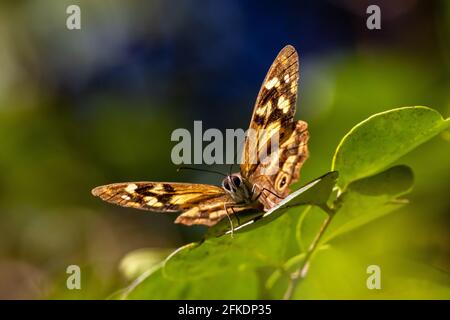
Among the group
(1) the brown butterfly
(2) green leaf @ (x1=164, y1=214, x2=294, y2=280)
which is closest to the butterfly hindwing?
(1) the brown butterfly

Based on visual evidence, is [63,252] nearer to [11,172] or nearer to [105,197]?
[11,172]

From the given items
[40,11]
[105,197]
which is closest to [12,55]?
[40,11]

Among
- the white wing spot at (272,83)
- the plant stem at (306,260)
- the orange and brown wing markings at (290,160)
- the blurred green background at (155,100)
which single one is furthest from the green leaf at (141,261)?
the white wing spot at (272,83)

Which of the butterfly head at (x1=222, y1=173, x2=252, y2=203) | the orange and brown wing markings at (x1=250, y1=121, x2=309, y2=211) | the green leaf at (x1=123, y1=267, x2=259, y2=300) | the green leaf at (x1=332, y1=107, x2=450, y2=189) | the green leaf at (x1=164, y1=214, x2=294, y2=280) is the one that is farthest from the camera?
the butterfly head at (x1=222, y1=173, x2=252, y2=203)

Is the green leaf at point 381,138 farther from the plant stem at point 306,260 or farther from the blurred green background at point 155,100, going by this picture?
the blurred green background at point 155,100

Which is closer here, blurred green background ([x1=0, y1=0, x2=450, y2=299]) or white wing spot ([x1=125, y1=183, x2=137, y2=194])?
white wing spot ([x1=125, y1=183, x2=137, y2=194])

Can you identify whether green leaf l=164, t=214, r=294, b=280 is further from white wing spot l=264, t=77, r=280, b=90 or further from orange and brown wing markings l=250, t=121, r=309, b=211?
white wing spot l=264, t=77, r=280, b=90

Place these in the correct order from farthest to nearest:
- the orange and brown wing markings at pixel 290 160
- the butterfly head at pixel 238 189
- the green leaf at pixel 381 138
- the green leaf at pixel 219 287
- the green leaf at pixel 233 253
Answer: the butterfly head at pixel 238 189 < the orange and brown wing markings at pixel 290 160 < the green leaf at pixel 219 287 < the green leaf at pixel 233 253 < the green leaf at pixel 381 138

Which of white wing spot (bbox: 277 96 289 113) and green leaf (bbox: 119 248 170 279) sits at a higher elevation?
white wing spot (bbox: 277 96 289 113)
